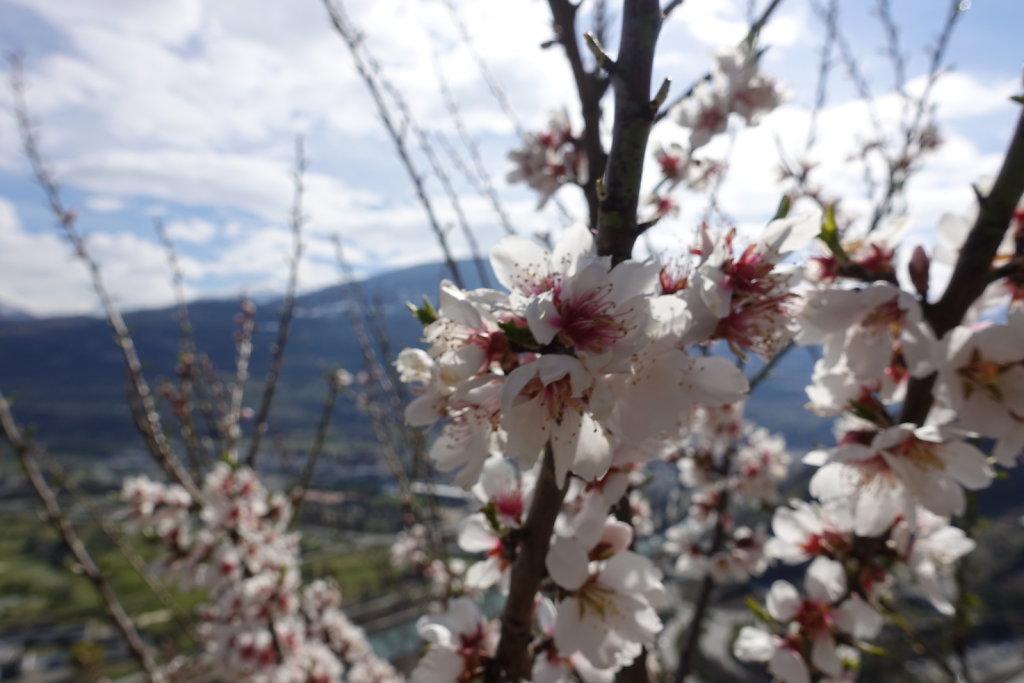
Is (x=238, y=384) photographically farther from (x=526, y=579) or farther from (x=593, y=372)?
(x=593, y=372)

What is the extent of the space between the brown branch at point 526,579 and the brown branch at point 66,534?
2436 millimetres

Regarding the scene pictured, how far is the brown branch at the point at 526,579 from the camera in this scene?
3.11 feet

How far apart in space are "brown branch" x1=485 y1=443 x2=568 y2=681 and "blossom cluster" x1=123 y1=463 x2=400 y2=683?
2125 millimetres

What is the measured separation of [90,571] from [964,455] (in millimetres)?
3410

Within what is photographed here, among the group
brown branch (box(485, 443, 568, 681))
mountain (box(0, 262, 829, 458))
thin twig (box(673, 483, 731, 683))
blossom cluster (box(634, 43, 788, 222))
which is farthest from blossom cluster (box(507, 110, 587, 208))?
mountain (box(0, 262, 829, 458))

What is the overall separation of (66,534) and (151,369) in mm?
110969

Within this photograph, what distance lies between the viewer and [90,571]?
268 cm

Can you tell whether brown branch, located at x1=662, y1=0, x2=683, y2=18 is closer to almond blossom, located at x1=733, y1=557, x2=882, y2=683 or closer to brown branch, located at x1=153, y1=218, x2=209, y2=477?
almond blossom, located at x1=733, y1=557, x2=882, y2=683

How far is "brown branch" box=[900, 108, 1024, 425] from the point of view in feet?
3.47

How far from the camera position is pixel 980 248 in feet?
3.64

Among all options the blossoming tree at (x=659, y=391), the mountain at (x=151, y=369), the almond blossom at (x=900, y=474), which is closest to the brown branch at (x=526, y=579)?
the blossoming tree at (x=659, y=391)

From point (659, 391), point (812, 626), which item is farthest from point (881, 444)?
point (812, 626)

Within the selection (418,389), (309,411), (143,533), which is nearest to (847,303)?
(418,389)

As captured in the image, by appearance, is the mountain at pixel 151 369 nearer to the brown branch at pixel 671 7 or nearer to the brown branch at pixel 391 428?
the brown branch at pixel 391 428
